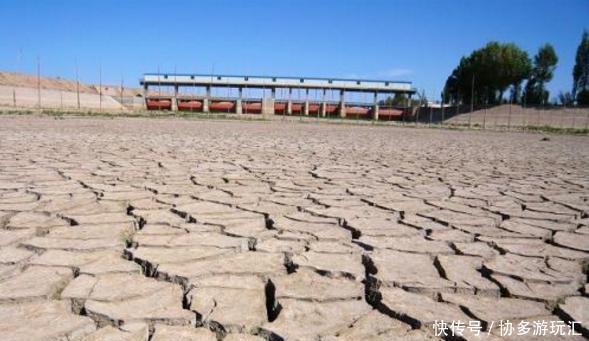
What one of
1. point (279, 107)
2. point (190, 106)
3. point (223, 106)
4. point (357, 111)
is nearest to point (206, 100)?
point (223, 106)

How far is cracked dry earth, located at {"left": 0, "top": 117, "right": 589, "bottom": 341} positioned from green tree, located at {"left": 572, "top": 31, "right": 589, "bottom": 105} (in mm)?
44549

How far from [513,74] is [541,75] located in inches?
144

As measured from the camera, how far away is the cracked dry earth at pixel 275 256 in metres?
1.45

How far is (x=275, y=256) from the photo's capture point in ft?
6.57

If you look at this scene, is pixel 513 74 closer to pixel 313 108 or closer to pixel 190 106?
pixel 313 108

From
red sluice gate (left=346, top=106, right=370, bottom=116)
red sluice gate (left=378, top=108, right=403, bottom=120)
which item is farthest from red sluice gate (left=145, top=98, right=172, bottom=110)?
red sluice gate (left=378, top=108, right=403, bottom=120)

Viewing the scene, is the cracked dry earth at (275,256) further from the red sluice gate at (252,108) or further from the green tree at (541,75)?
the green tree at (541,75)

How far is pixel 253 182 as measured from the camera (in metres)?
3.85

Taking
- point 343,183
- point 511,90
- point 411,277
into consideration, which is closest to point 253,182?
point 343,183

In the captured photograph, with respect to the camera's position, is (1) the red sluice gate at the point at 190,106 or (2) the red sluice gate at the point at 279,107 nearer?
(1) the red sluice gate at the point at 190,106

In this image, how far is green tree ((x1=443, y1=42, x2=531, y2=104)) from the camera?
41156mm

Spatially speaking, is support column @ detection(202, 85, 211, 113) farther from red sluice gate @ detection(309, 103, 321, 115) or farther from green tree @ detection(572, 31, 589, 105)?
green tree @ detection(572, 31, 589, 105)

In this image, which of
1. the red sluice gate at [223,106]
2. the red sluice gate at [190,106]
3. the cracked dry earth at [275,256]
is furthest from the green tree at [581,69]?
the cracked dry earth at [275,256]

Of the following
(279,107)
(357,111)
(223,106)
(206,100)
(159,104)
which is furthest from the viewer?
(357,111)
